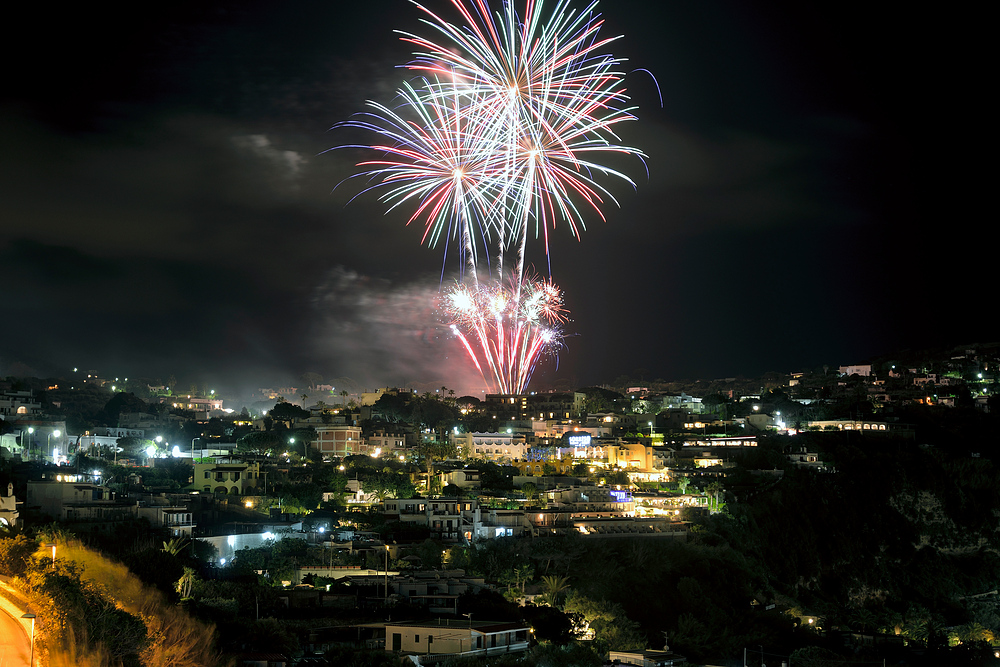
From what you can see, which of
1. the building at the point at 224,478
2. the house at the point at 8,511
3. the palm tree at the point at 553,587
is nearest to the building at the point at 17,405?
the building at the point at 224,478

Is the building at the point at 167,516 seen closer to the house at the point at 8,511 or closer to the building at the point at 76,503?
the building at the point at 76,503

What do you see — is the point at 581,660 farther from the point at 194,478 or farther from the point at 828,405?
the point at 828,405

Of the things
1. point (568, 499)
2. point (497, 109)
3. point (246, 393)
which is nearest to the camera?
point (497, 109)

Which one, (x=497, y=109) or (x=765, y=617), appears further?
(x=765, y=617)

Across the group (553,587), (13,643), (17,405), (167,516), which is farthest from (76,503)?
(17,405)

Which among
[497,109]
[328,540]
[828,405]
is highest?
[497,109]

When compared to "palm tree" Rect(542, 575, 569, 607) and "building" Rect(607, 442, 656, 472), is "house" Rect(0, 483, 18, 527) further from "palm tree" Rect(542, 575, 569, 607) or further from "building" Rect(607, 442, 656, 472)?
"building" Rect(607, 442, 656, 472)

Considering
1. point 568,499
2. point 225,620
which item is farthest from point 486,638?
point 568,499
